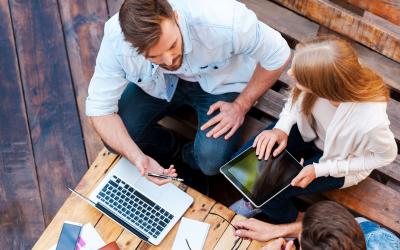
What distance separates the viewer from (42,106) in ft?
9.28

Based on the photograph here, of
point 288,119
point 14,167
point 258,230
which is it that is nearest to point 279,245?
point 258,230

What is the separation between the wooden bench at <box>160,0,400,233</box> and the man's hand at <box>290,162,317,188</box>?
0.75ft

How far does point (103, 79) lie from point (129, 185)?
1.40 feet

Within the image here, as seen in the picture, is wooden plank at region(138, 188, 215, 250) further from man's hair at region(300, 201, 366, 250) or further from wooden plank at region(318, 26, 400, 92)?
wooden plank at region(318, 26, 400, 92)

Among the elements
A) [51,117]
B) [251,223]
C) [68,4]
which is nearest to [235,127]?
[251,223]

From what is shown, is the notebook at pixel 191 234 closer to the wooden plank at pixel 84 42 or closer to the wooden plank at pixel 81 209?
the wooden plank at pixel 81 209

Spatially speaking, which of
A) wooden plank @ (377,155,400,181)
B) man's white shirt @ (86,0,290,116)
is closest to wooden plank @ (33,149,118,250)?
man's white shirt @ (86,0,290,116)

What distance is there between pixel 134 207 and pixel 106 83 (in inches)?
19.6

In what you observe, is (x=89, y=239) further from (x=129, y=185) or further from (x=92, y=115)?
(x=92, y=115)

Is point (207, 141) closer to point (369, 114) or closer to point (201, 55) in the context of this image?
point (201, 55)

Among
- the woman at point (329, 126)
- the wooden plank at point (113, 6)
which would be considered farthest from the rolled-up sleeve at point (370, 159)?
the wooden plank at point (113, 6)

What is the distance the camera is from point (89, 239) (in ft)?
6.75

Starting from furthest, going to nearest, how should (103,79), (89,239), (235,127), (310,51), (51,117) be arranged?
1. (51,117)
2. (235,127)
3. (103,79)
4. (89,239)
5. (310,51)

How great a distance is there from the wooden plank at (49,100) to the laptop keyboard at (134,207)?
0.62 m
